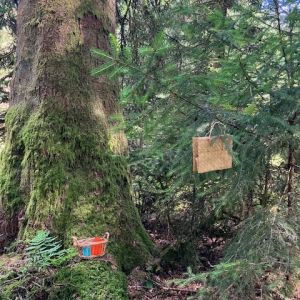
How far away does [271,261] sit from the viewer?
2.24 meters

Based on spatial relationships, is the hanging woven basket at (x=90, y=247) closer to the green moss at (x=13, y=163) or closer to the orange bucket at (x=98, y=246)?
the orange bucket at (x=98, y=246)

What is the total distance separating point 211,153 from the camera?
214 centimetres

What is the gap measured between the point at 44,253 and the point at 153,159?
1.55 meters

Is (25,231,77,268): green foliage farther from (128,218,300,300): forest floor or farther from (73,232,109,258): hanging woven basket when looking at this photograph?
(128,218,300,300): forest floor

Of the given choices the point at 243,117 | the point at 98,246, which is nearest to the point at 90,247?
the point at 98,246

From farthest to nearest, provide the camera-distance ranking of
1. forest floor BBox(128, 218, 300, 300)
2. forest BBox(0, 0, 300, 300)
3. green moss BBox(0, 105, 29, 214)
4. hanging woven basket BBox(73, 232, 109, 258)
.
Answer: green moss BBox(0, 105, 29, 214) < forest floor BBox(128, 218, 300, 300) < hanging woven basket BBox(73, 232, 109, 258) < forest BBox(0, 0, 300, 300)

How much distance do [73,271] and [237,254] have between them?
46.7 inches

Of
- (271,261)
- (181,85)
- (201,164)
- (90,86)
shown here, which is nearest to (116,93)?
(90,86)

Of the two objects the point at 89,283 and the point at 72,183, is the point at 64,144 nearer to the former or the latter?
the point at 72,183

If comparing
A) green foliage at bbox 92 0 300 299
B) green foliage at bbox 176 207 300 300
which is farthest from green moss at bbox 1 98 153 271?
green foliage at bbox 176 207 300 300

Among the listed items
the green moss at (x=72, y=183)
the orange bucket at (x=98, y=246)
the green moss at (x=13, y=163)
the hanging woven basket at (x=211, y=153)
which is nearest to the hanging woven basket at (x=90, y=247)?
the orange bucket at (x=98, y=246)

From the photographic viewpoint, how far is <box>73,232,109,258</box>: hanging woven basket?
2895 millimetres

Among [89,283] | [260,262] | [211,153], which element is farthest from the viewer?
[89,283]

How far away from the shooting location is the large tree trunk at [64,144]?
3.23m
